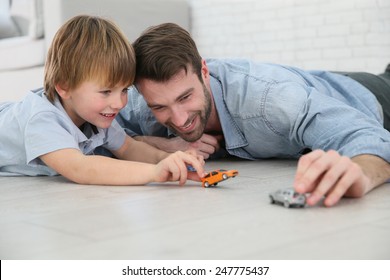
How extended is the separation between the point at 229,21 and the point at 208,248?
10.6 ft

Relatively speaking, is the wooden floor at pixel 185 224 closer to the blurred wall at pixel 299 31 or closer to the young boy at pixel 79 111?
Result: the young boy at pixel 79 111

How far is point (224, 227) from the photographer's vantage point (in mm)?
1092

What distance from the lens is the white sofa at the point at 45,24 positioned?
3.32 metres

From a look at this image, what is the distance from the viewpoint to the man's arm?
205 centimetres

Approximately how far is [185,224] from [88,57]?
74cm

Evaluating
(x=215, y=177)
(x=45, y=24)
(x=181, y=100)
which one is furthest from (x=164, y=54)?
(x=45, y=24)

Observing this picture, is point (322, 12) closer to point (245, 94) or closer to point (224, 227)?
point (245, 94)

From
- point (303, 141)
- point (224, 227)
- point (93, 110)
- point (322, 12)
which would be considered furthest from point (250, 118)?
point (322, 12)

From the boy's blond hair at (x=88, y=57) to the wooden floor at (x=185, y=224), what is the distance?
323mm

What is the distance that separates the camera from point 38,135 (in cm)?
165

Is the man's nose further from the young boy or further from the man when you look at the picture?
the young boy

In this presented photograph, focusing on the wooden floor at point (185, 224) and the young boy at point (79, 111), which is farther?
the young boy at point (79, 111)

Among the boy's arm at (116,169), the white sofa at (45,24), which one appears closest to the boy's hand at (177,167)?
the boy's arm at (116,169)

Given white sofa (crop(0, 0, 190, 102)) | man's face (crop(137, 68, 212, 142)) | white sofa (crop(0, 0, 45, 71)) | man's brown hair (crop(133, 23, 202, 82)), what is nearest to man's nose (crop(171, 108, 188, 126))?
man's face (crop(137, 68, 212, 142))
